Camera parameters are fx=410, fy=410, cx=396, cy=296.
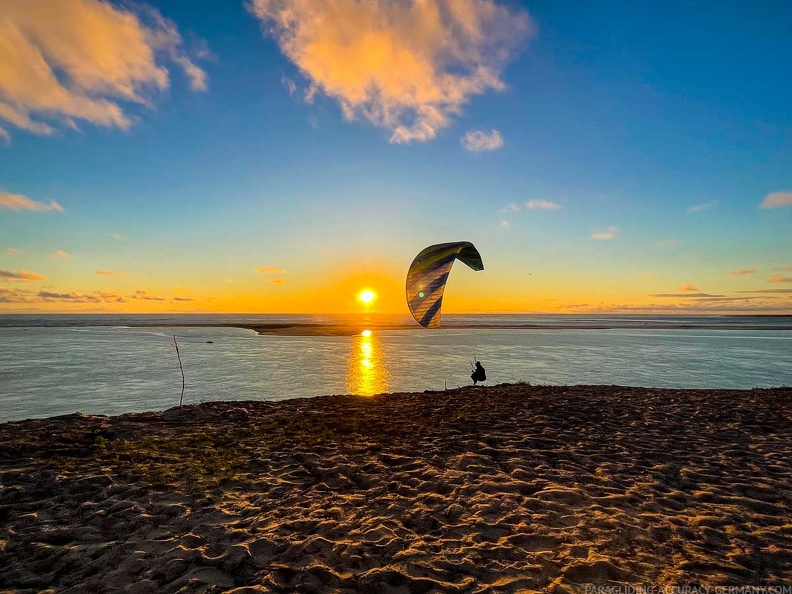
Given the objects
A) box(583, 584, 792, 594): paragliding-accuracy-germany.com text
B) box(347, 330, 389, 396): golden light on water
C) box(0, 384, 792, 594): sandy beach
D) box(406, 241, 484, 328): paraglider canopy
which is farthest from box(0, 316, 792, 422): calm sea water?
box(583, 584, 792, 594): paragliding-accuracy-germany.com text

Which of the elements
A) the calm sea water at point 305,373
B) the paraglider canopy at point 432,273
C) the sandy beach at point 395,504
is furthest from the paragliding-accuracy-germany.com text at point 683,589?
the calm sea water at point 305,373

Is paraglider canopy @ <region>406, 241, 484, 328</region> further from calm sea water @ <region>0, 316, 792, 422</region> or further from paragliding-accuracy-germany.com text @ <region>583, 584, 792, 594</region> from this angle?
paragliding-accuracy-germany.com text @ <region>583, 584, 792, 594</region>

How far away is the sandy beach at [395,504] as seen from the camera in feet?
13.3

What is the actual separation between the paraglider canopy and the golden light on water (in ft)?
13.5

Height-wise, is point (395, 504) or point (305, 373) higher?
point (395, 504)

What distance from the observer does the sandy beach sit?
4062 mm

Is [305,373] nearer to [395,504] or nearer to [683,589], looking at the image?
[395,504]

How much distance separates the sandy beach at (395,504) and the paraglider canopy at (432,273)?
4260mm

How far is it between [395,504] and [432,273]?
8.28 metres

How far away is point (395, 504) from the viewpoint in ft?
18.2

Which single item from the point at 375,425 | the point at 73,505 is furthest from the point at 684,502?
the point at 73,505

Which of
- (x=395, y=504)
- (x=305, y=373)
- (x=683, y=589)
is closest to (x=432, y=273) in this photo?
(x=395, y=504)

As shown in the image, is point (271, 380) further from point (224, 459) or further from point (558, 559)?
point (558, 559)

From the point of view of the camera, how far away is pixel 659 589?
3.76m
